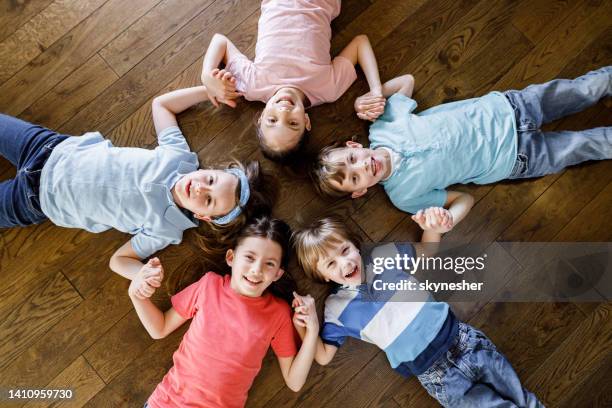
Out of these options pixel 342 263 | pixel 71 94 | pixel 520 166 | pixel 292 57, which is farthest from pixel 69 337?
pixel 520 166

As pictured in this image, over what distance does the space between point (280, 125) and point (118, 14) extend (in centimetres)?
71

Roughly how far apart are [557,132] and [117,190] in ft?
4.55

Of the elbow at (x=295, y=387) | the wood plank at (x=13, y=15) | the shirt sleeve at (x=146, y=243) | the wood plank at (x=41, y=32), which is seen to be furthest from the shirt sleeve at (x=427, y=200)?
the wood plank at (x=13, y=15)

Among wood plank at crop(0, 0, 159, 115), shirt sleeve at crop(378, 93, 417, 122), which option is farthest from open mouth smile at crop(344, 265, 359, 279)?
wood plank at crop(0, 0, 159, 115)

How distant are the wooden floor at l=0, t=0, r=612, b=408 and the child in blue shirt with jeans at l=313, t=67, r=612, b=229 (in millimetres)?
89

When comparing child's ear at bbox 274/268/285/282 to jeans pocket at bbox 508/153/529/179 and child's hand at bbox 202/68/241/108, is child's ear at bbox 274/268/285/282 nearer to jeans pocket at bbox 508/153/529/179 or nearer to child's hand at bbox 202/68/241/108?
child's hand at bbox 202/68/241/108

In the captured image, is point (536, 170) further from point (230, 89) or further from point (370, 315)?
point (230, 89)

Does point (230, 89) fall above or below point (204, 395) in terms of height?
above

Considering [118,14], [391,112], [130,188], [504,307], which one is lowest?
[504,307]

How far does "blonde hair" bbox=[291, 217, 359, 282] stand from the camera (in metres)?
1.38

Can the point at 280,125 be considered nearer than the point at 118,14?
Yes

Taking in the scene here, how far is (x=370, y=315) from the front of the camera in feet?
4.65

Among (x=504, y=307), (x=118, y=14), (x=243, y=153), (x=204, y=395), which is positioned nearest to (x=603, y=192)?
(x=504, y=307)

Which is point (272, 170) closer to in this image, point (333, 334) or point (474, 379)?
point (333, 334)
